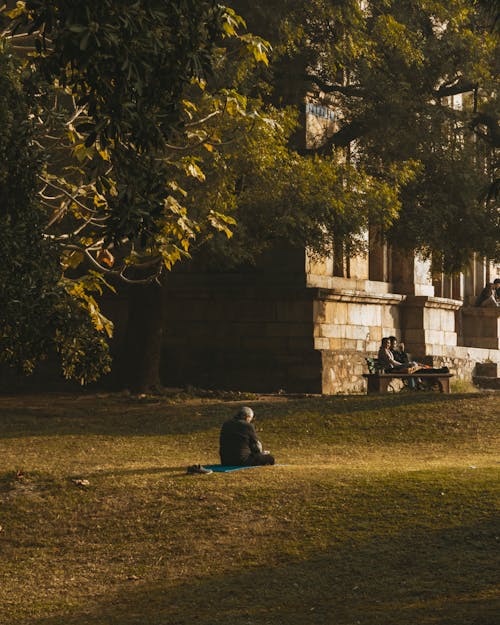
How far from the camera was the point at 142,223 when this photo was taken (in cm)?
890

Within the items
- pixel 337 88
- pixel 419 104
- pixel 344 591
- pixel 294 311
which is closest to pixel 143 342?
pixel 294 311

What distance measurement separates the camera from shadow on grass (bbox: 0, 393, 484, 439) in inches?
781

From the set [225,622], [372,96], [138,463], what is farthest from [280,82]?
[225,622]

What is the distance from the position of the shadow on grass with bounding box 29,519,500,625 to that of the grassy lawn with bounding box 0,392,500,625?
0.06 feet

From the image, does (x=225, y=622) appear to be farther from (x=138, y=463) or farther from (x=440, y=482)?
(x=138, y=463)

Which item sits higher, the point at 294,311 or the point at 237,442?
the point at 294,311

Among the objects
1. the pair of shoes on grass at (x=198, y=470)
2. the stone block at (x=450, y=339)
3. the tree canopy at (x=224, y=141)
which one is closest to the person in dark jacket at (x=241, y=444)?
the pair of shoes on grass at (x=198, y=470)

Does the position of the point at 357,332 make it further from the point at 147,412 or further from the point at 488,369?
the point at 147,412

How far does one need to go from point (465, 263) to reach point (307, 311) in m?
3.41

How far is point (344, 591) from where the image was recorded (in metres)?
10.6

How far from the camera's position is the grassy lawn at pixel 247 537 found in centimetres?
1033

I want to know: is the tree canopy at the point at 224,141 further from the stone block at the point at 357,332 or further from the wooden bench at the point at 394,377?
the stone block at the point at 357,332

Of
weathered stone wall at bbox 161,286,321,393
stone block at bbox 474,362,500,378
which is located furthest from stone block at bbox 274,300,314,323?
stone block at bbox 474,362,500,378

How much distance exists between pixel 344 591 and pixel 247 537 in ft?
5.84
